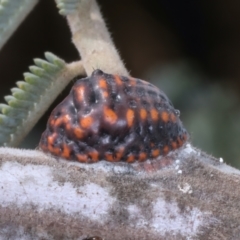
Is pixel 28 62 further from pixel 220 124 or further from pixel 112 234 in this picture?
pixel 112 234

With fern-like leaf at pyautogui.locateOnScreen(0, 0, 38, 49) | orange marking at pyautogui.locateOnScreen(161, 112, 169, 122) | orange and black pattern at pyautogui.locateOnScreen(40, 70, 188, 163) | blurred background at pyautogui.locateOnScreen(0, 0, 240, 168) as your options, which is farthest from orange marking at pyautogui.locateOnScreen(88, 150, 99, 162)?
blurred background at pyautogui.locateOnScreen(0, 0, 240, 168)

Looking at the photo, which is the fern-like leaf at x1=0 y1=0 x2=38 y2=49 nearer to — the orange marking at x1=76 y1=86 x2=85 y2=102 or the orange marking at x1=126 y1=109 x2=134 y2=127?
the orange marking at x1=76 y1=86 x2=85 y2=102

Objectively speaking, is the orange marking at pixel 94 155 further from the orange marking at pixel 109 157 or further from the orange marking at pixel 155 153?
the orange marking at pixel 155 153

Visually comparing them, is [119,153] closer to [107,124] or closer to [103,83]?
[107,124]

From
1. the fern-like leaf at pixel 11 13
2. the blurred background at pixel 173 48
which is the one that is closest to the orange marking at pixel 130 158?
the fern-like leaf at pixel 11 13

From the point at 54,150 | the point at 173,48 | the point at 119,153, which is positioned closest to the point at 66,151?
the point at 54,150
